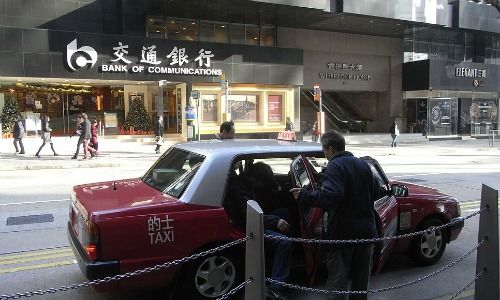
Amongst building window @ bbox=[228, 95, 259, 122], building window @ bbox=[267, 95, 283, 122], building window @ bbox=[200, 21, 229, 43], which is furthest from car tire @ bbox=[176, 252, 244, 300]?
building window @ bbox=[200, 21, 229, 43]

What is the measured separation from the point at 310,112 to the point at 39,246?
101 ft

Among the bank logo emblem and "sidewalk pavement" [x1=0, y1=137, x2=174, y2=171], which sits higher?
the bank logo emblem

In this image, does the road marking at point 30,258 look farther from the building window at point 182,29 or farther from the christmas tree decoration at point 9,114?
the building window at point 182,29

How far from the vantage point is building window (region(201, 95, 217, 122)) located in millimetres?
27531

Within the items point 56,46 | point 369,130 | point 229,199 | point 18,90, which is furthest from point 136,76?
point 229,199

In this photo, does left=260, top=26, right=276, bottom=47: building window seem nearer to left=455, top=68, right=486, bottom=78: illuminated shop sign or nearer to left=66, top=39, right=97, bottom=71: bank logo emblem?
left=66, top=39, right=97, bottom=71: bank logo emblem

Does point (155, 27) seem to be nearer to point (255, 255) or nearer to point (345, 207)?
point (345, 207)

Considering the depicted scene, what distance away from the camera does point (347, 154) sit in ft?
12.7

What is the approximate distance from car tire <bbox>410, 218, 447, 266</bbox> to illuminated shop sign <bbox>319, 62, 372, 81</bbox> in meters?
27.8

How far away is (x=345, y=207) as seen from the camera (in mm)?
3766

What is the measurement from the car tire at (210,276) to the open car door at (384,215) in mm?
1319

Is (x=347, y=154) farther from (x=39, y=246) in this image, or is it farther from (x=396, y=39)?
(x=396, y=39)

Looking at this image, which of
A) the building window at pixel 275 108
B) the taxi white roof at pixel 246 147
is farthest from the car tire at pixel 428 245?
the building window at pixel 275 108

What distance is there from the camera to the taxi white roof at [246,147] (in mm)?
4734
